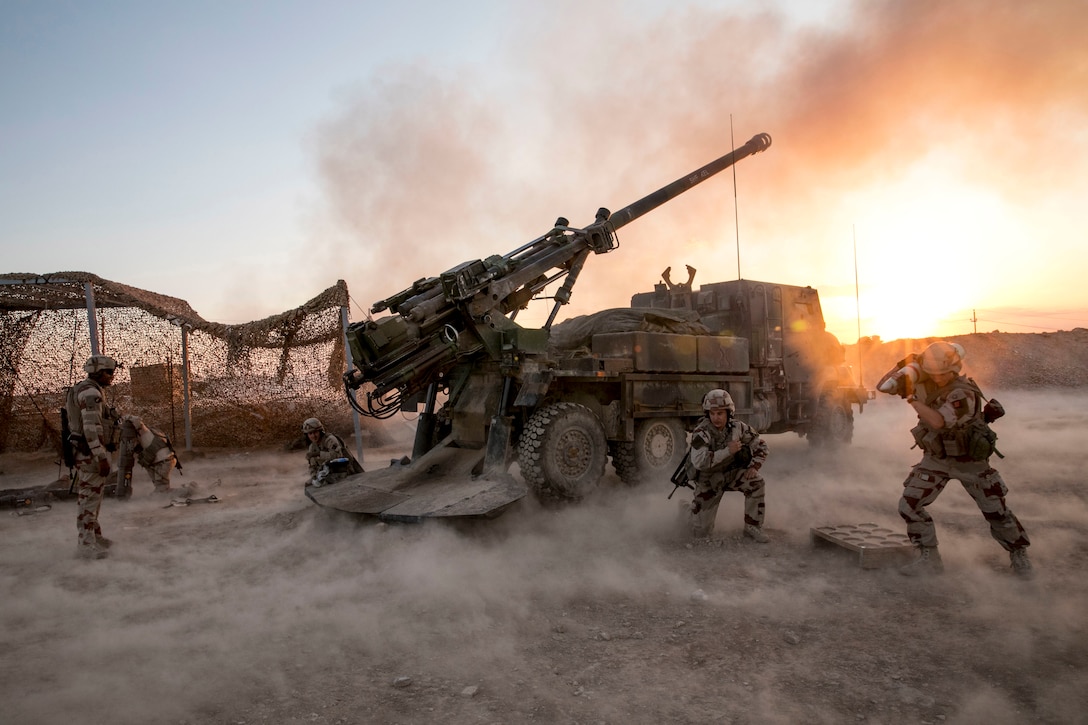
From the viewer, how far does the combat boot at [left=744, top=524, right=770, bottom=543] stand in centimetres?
623

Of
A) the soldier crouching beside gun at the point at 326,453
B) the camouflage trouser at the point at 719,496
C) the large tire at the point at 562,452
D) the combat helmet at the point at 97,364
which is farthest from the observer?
the soldier crouching beside gun at the point at 326,453

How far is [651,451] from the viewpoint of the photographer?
28.8ft

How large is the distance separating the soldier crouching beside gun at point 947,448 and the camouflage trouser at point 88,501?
702cm

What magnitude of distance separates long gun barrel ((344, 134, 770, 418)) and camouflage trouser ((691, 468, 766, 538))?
286 cm

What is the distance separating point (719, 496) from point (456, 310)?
3417 millimetres

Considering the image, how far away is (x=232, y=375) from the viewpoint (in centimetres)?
1334

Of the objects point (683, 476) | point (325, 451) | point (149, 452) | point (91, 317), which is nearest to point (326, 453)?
point (325, 451)

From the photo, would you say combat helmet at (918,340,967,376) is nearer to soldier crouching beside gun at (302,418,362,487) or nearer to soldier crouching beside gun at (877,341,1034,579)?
soldier crouching beside gun at (877,341,1034,579)

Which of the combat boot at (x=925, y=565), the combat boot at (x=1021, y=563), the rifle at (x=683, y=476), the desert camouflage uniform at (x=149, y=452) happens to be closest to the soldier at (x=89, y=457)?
the desert camouflage uniform at (x=149, y=452)

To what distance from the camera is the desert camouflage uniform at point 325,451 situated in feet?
28.8

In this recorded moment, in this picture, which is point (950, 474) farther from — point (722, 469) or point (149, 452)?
point (149, 452)

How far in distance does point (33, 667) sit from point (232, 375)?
32.7ft

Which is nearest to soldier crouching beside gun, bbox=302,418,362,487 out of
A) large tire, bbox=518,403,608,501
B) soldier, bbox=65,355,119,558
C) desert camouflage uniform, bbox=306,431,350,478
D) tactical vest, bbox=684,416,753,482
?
desert camouflage uniform, bbox=306,431,350,478

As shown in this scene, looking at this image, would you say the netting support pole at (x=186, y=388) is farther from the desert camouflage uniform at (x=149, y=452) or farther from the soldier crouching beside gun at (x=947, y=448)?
→ the soldier crouching beside gun at (x=947, y=448)
